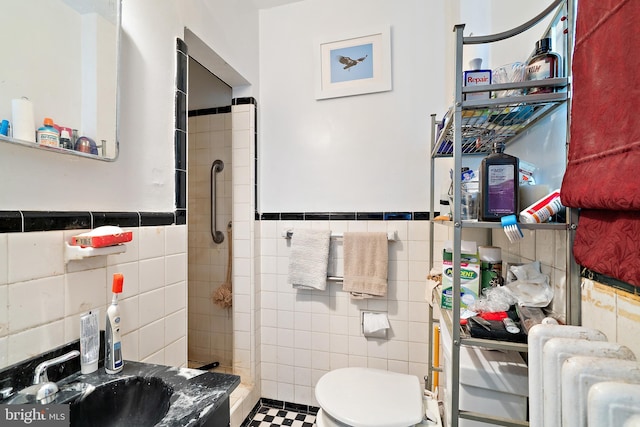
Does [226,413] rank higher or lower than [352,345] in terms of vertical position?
higher

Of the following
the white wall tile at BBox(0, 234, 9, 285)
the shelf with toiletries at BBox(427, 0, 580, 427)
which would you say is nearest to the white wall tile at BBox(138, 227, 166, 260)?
the white wall tile at BBox(0, 234, 9, 285)

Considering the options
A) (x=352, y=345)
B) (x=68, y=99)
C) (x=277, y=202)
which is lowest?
(x=352, y=345)

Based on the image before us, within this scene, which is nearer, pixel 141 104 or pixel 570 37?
pixel 570 37

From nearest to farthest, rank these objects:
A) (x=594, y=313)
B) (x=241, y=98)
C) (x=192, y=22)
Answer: (x=594, y=313) < (x=192, y=22) < (x=241, y=98)

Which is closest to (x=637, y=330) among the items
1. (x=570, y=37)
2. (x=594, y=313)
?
(x=594, y=313)

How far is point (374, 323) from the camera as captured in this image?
63.8 inches

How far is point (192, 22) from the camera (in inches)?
50.4

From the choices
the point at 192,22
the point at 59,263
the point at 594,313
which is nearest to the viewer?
the point at 594,313

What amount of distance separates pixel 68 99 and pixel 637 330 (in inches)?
56.4

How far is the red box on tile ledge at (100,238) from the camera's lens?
762 millimetres

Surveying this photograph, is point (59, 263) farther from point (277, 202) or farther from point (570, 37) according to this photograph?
point (570, 37)

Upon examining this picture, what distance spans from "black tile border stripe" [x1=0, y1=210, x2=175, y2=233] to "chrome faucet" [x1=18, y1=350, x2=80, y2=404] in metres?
0.34

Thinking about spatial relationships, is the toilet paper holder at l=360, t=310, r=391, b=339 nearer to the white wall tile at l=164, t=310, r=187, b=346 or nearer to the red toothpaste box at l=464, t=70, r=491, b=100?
the white wall tile at l=164, t=310, r=187, b=346

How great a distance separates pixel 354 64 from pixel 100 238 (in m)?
1.60
